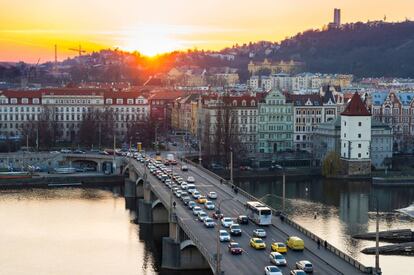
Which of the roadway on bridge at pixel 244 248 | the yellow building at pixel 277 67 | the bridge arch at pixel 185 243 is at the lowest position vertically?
the bridge arch at pixel 185 243

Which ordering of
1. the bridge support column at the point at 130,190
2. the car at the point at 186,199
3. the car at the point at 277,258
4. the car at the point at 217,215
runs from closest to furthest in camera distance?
1. the car at the point at 277,258
2. the car at the point at 217,215
3. the car at the point at 186,199
4. the bridge support column at the point at 130,190

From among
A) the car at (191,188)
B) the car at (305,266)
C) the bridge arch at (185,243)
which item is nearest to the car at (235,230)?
the bridge arch at (185,243)

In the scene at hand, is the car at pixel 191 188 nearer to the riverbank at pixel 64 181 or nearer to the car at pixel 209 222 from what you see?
the car at pixel 209 222

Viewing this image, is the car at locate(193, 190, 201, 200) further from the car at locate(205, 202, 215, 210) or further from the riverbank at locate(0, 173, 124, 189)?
the riverbank at locate(0, 173, 124, 189)

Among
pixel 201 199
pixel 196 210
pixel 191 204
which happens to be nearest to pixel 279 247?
pixel 196 210

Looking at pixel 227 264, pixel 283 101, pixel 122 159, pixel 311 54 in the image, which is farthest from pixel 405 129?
pixel 311 54

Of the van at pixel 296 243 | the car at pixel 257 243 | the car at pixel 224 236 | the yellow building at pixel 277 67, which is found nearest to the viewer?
the van at pixel 296 243

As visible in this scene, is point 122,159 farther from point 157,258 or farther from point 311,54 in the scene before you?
point 311,54
